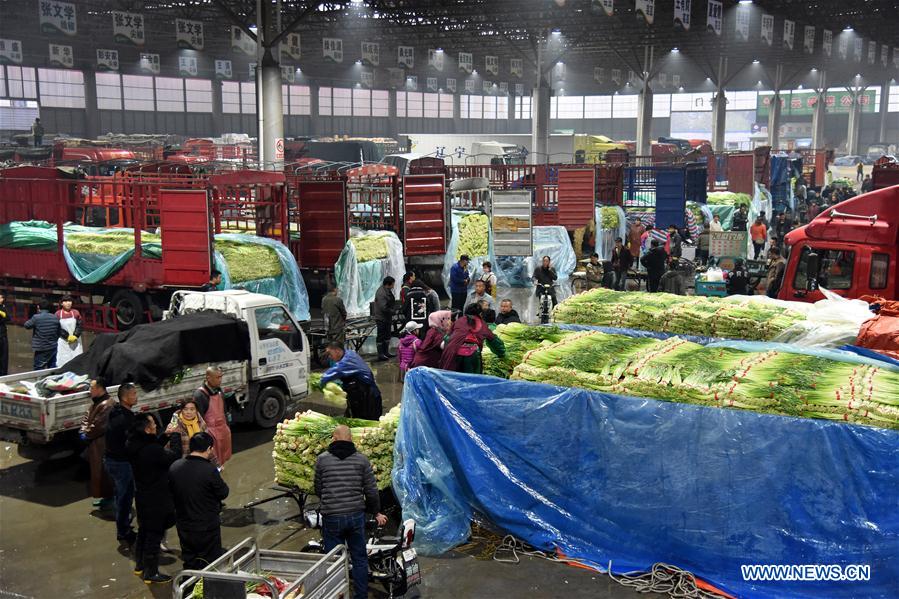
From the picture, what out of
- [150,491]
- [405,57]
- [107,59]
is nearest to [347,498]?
[150,491]

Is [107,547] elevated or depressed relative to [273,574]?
depressed

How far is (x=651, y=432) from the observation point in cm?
827

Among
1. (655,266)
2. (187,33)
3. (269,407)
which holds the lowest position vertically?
(269,407)

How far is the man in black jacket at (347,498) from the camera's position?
7.42 m

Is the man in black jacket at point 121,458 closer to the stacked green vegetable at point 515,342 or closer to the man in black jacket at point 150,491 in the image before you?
the man in black jacket at point 150,491

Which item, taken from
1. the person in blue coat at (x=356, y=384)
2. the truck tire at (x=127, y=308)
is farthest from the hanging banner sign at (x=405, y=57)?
the person in blue coat at (x=356, y=384)

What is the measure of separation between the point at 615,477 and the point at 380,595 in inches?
96.1

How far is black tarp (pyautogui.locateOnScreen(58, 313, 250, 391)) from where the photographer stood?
10.9 m

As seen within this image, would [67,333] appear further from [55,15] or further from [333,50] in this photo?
[333,50]

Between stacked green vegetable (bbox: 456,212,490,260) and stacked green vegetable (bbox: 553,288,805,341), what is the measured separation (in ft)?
33.8

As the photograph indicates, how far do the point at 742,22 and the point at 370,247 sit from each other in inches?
1131

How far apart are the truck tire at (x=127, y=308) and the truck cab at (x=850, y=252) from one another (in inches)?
477

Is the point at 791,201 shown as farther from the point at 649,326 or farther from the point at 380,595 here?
the point at 380,595

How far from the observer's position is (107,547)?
Result: 30.0 ft
